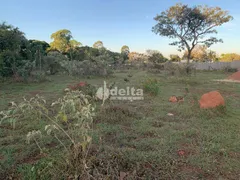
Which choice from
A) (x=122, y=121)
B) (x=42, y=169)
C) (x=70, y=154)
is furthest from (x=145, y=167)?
(x=122, y=121)

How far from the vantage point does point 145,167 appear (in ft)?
5.76

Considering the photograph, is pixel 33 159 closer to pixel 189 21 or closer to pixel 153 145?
pixel 153 145

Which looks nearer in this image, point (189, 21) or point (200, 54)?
point (189, 21)

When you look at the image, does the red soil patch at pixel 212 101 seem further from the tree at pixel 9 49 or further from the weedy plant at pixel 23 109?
the tree at pixel 9 49

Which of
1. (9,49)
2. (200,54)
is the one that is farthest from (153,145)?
(200,54)

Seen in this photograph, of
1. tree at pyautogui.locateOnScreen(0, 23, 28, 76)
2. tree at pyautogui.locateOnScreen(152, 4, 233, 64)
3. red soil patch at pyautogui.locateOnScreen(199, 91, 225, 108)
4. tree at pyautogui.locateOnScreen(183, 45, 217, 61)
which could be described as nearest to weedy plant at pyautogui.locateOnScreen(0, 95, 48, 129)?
red soil patch at pyautogui.locateOnScreen(199, 91, 225, 108)

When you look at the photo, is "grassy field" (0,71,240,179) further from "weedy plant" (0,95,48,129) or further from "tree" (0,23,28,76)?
"tree" (0,23,28,76)

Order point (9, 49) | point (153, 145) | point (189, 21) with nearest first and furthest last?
point (153, 145), point (9, 49), point (189, 21)

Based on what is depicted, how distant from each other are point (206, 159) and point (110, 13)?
1236cm

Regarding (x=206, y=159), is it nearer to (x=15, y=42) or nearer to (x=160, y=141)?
(x=160, y=141)

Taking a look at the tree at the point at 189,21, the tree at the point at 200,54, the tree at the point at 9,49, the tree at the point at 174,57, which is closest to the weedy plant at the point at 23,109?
the tree at the point at 9,49

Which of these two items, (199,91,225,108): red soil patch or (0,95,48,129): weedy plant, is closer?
(0,95,48,129): weedy plant

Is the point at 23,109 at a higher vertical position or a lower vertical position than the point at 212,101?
higher

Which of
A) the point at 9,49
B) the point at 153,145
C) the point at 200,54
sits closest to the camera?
the point at 153,145
